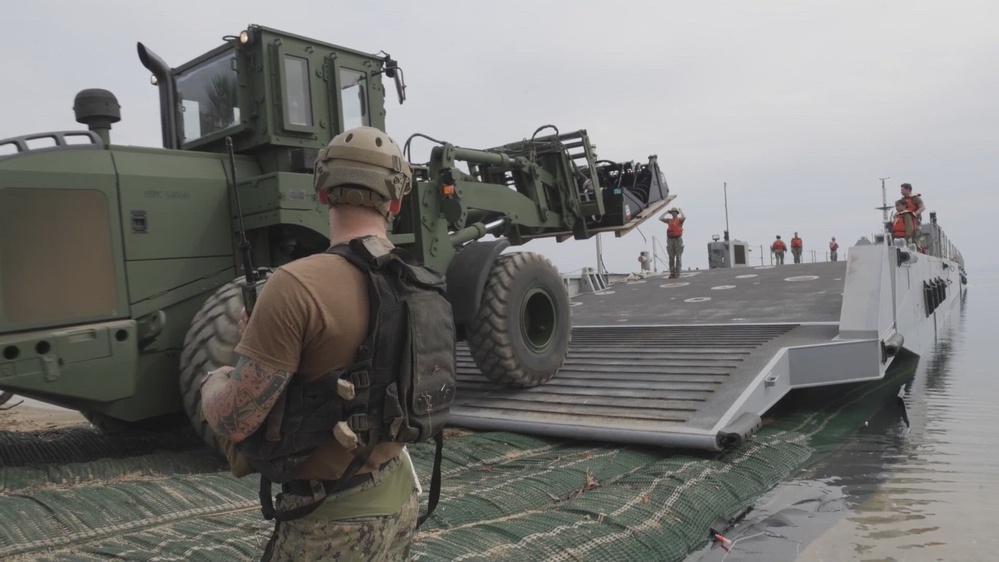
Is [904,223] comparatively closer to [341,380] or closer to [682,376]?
[682,376]

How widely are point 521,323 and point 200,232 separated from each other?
2.43 metres

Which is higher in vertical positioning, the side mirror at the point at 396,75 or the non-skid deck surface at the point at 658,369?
the side mirror at the point at 396,75

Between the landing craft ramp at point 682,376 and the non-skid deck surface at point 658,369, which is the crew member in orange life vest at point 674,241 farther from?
the landing craft ramp at point 682,376

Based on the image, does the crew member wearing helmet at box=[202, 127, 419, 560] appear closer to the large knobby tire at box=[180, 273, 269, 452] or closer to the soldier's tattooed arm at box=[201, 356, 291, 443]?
the soldier's tattooed arm at box=[201, 356, 291, 443]

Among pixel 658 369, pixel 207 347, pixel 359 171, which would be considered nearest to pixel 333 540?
pixel 359 171

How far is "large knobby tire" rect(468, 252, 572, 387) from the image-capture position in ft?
19.0

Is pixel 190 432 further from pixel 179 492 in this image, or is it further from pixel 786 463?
pixel 786 463

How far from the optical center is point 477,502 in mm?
3764

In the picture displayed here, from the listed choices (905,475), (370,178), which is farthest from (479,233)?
(370,178)

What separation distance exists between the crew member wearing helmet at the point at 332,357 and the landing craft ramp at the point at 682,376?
3.17 meters

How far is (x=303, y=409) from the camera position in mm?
1691

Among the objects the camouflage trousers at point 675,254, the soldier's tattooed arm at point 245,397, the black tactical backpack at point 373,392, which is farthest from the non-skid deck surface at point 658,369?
the camouflage trousers at point 675,254

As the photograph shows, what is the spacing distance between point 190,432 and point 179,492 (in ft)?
5.58

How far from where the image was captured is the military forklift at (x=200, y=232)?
4125 mm
